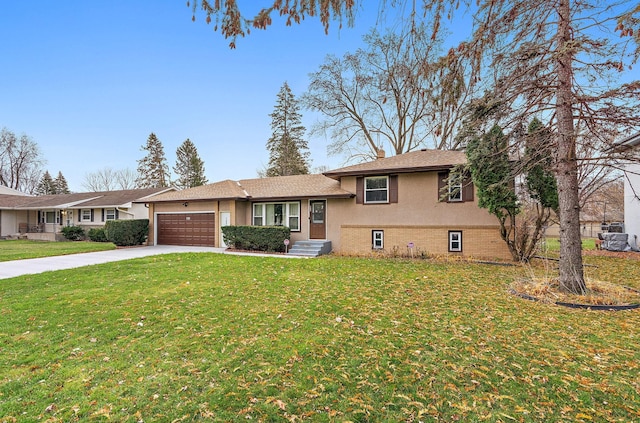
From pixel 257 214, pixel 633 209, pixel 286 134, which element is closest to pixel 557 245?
pixel 633 209

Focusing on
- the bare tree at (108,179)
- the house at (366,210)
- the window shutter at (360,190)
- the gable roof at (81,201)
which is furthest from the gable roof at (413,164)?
the bare tree at (108,179)

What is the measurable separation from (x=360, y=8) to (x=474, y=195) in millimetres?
10244

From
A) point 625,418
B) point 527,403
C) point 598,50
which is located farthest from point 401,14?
point 598,50

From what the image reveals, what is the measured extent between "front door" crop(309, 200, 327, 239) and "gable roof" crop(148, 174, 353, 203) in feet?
2.15

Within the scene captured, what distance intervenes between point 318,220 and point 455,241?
5978 mm

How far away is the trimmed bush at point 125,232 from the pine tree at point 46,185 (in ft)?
122

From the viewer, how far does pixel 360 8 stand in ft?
10.7

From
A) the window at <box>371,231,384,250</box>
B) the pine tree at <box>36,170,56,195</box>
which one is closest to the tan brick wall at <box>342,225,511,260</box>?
the window at <box>371,231,384,250</box>

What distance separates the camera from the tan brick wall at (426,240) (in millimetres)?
11383

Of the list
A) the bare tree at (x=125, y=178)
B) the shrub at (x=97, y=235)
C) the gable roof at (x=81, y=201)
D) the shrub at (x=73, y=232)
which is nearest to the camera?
the shrub at (x=97, y=235)

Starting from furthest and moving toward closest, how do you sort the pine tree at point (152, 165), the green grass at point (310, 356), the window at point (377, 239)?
the pine tree at point (152, 165) < the window at point (377, 239) < the green grass at point (310, 356)

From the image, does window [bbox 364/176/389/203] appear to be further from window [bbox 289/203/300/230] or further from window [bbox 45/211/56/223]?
window [bbox 45/211/56/223]

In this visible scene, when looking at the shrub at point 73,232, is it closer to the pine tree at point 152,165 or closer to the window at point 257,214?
the window at point 257,214

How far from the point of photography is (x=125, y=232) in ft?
53.4
